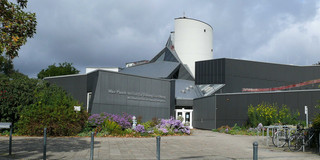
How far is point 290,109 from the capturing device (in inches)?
955

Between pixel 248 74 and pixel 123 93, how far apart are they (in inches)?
595

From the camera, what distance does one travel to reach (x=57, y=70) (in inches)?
2581

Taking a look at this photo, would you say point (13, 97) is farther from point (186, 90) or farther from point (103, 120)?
point (186, 90)

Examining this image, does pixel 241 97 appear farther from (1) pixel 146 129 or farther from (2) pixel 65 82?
(2) pixel 65 82

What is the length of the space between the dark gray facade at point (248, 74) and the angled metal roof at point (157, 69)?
3.57 metres

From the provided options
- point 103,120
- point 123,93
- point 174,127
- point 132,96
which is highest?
point 123,93

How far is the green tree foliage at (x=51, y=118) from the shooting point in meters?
→ 18.3

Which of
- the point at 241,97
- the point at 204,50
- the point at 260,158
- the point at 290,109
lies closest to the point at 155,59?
the point at 204,50

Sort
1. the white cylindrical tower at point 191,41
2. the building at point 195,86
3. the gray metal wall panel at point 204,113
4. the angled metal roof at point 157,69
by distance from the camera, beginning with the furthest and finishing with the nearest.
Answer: the white cylindrical tower at point 191,41
the angled metal roof at point 157,69
the gray metal wall panel at point 204,113
the building at point 195,86

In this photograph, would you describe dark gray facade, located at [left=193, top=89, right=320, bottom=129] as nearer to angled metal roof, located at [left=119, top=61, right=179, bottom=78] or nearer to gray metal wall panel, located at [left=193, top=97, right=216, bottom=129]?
gray metal wall panel, located at [left=193, top=97, right=216, bottom=129]

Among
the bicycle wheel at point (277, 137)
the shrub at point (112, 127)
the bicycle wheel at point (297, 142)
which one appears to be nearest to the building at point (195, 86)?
the shrub at point (112, 127)

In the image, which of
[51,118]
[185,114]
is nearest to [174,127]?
[51,118]

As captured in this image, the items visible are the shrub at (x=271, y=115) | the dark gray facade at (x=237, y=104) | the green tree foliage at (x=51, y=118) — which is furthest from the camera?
the dark gray facade at (x=237, y=104)

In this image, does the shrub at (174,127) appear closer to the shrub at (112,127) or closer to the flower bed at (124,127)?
the flower bed at (124,127)
